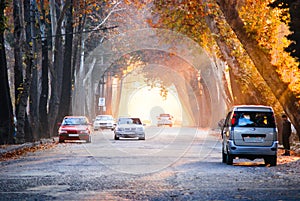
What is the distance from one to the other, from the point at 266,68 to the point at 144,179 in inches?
592

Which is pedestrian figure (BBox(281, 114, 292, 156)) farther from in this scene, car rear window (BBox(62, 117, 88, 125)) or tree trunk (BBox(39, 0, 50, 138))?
tree trunk (BBox(39, 0, 50, 138))

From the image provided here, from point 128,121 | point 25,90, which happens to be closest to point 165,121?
point 128,121

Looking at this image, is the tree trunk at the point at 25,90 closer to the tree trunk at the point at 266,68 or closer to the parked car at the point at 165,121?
the tree trunk at the point at 266,68

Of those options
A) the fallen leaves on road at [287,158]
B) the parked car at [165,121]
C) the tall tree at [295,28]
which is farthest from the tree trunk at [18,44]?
the parked car at [165,121]

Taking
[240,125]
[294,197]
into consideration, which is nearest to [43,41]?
[240,125]

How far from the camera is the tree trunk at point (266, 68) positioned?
104ft

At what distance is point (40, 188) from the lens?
54.5 feet

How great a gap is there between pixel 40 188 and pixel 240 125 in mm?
10058

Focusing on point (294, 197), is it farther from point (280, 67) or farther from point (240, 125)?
point (280, 67)

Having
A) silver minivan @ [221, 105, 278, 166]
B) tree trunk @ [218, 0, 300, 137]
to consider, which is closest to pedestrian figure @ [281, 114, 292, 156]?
tree trunk @ [218, 0, 300, 137]

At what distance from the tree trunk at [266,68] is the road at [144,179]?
215 inches

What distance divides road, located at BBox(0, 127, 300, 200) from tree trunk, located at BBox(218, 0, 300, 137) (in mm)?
5459

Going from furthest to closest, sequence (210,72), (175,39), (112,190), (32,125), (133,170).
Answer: (210,72)
(175,39)
(32,125)
(133,170)
(112,190)

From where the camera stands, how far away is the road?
49.8 feet
